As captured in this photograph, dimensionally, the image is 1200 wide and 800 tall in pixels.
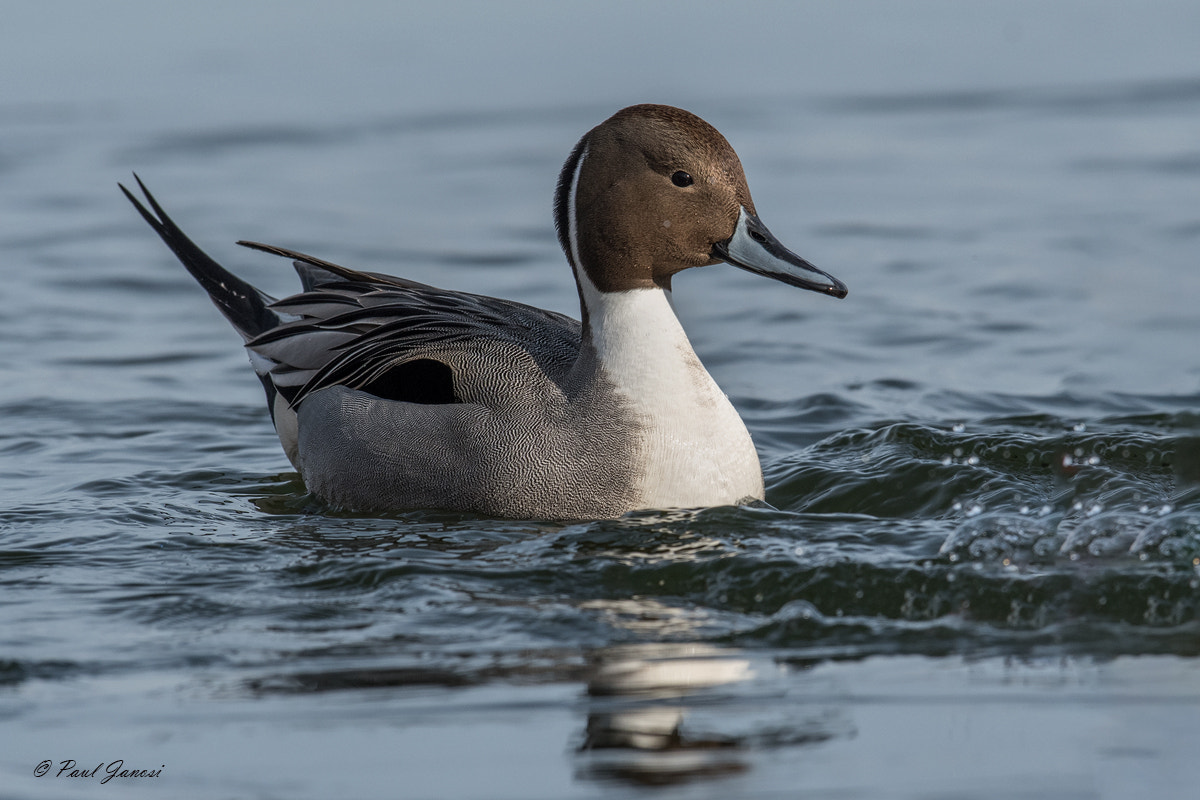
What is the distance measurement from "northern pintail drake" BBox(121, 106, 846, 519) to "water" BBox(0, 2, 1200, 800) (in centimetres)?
15

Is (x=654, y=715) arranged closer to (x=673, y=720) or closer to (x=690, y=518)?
(x=673, y=720)

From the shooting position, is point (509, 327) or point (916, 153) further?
point (916, 153)

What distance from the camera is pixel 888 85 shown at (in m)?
13.9

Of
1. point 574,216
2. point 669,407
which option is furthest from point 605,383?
point 574,216

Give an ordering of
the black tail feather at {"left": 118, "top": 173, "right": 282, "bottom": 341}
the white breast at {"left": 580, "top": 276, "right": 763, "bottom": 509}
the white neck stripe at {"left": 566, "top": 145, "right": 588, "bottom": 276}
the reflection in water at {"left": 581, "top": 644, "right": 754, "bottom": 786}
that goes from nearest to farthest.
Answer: the reflection in water at {"left": 581, "top": 644, "right": 754, "bottom": 786} → the white breast at {"left": 580, "top": 276, "right": 763, "bottom": 509} → the white neck stripe at {"left": 566, "top": 145, "right": 588, "bottom": 276} → the black tail feather at {"left": 118, "top": 173, "right": 282, "bottom": 341}

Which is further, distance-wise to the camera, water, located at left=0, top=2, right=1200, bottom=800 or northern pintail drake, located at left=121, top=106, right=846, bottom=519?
northern pintail drake, located at left=121, top=106, right=846, bottom=519

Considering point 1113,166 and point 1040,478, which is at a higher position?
point 1113,166

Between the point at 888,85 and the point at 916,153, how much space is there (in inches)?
82.1

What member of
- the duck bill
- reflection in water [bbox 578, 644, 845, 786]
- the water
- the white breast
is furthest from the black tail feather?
reflection in water [bbox 578, 644, 845, 786]

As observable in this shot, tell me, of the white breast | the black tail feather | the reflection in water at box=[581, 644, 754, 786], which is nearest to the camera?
the reflection in water at box=[581, 644, 754, 786]

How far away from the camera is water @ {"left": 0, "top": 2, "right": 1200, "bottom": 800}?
3.72 meters

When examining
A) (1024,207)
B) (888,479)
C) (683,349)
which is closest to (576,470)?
(683,349)

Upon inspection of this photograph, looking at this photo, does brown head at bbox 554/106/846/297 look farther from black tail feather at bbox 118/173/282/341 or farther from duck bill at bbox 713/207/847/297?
black tail feather at bbox 118/173/282/341

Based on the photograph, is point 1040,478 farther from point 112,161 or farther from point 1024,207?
point 112,161
